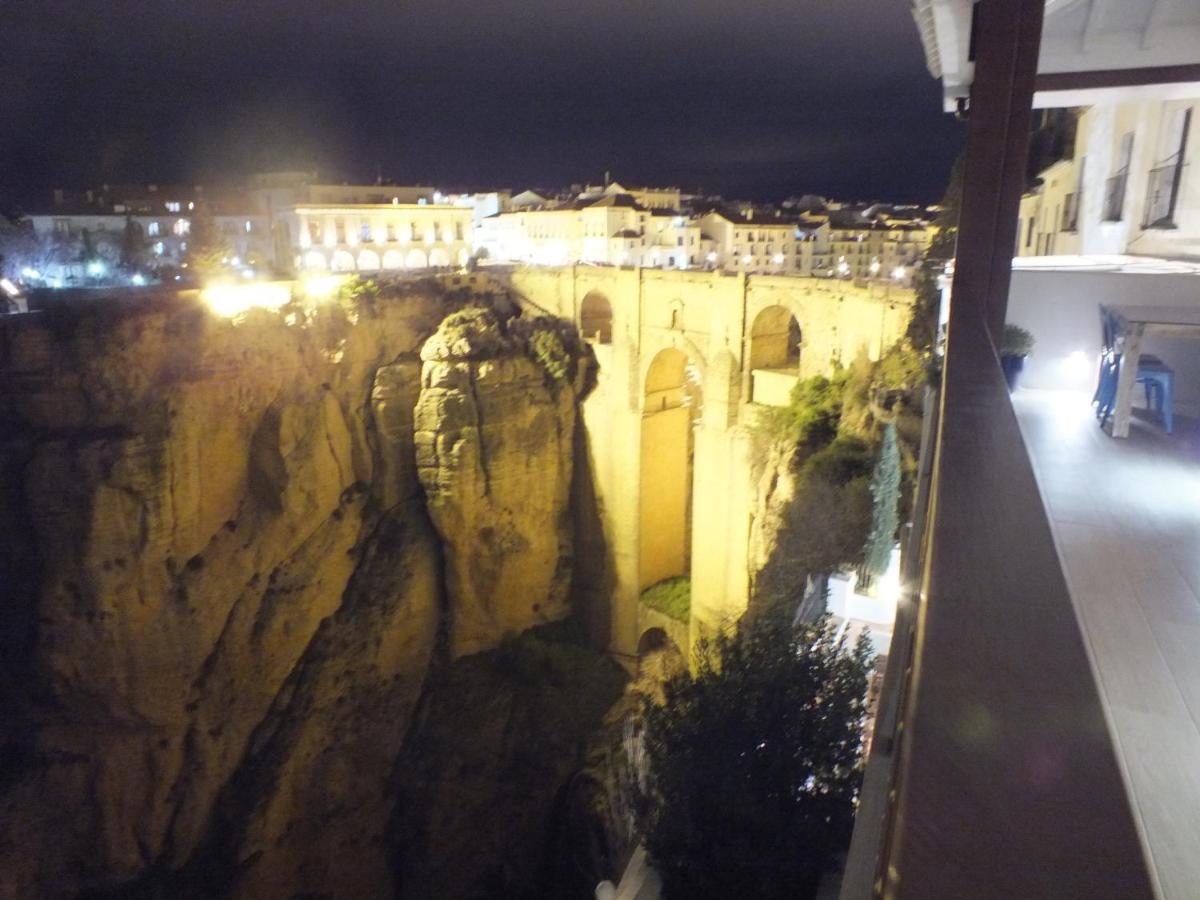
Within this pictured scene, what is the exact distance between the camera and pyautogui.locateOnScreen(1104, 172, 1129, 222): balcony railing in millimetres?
9375

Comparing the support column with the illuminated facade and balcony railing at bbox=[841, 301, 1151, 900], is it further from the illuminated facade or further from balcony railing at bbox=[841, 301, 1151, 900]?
the illuminated facade

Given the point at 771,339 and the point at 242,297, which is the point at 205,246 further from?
the point at 771,339

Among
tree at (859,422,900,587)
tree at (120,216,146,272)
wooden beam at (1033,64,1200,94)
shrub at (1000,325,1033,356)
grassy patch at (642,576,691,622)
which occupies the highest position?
wooden beam at (1033,64,1200,94)

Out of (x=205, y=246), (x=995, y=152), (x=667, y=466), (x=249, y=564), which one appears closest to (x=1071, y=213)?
(x=995, y=152)

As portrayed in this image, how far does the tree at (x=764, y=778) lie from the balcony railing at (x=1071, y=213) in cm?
886

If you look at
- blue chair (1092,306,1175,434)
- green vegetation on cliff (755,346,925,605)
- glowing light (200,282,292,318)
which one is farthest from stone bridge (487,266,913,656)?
blue chair (1092,306,1175,434)

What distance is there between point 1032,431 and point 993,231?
1.54 meters

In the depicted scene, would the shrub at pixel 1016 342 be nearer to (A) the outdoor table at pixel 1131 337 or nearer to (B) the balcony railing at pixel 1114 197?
(A) the outdoor table at pixel 1131 337

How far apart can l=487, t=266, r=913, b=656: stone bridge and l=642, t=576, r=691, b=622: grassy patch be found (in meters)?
0.29

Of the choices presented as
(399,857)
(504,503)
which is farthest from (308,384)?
(399,857)

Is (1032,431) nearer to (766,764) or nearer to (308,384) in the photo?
(766,764)

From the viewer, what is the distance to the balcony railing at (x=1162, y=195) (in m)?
7.98

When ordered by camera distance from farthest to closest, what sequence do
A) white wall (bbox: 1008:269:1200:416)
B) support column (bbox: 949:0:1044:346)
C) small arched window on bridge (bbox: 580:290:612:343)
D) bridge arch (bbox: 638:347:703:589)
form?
1. small arched window on bridge (bbox: 580:290:612:343)
2. bridge arch (bbox: 638:347:703:589)
3. white wall (bbox: 1008:269:1200:416)
4. support column (bbox: 949:0:1044:346)

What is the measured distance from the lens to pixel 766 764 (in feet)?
17.4
